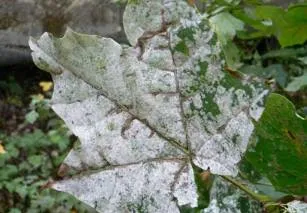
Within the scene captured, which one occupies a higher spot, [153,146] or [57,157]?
[153,146]

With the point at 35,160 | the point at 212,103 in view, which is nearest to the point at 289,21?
the point at 212,103

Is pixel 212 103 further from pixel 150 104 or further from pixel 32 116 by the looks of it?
pixel 32 116

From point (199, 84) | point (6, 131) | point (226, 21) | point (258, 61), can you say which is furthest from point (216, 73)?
point (6, 131)

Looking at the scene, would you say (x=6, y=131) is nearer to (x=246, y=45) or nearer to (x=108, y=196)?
(x=246, y=45)

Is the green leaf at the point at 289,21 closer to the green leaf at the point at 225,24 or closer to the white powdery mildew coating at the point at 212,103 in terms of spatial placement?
the white powdery mildew coating at the point at 212,103

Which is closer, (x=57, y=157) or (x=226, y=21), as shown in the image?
(x=226, y=21)

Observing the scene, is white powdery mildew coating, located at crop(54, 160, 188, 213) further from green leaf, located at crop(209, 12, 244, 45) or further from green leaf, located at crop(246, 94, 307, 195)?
green leaf, located at crop(209, 12, 244, 45)
